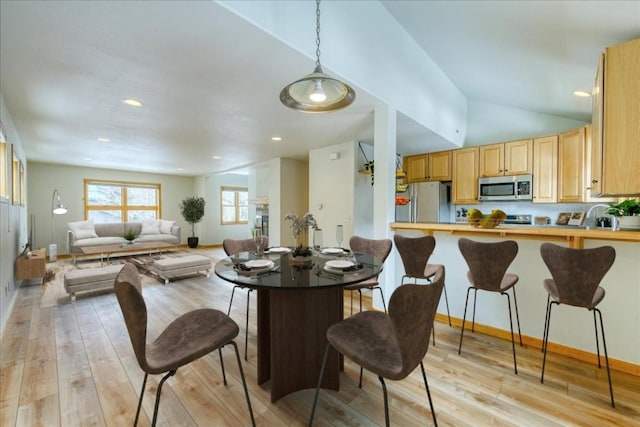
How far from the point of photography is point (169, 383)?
77.5 inches

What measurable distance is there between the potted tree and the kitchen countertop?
7232 mm

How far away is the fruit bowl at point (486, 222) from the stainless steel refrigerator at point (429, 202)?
7.69 ft

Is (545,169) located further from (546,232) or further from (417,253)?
(417,253)

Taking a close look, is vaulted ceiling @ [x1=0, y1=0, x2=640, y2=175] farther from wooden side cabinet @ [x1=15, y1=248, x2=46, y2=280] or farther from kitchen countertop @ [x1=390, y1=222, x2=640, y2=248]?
wooden side cabinet @ [x1=15, y1=248, x2=46, y2=280]

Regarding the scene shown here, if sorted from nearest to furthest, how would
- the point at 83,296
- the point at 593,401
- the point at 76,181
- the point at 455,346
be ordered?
the point at 593,401
the point at 455,346
the point at 83,296
the point at 76,181

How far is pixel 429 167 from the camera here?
5.37m

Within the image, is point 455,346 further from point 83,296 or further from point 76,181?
point 76,181

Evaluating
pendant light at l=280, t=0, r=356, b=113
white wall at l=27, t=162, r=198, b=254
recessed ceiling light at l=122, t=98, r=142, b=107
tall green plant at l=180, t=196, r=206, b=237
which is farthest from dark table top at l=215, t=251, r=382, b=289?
white wall at l=27, t=162, r=198, b=254

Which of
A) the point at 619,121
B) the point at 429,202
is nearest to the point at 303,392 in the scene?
the point at 619,121

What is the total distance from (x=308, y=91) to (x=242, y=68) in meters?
0.81

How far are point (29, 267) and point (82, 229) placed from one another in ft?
9.96

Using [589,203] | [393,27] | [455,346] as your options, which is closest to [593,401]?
[455,346]

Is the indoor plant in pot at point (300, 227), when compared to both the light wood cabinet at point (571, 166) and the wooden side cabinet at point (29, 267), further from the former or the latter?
the wooden side cabinet at point (29, 267)

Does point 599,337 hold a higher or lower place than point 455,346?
higher
